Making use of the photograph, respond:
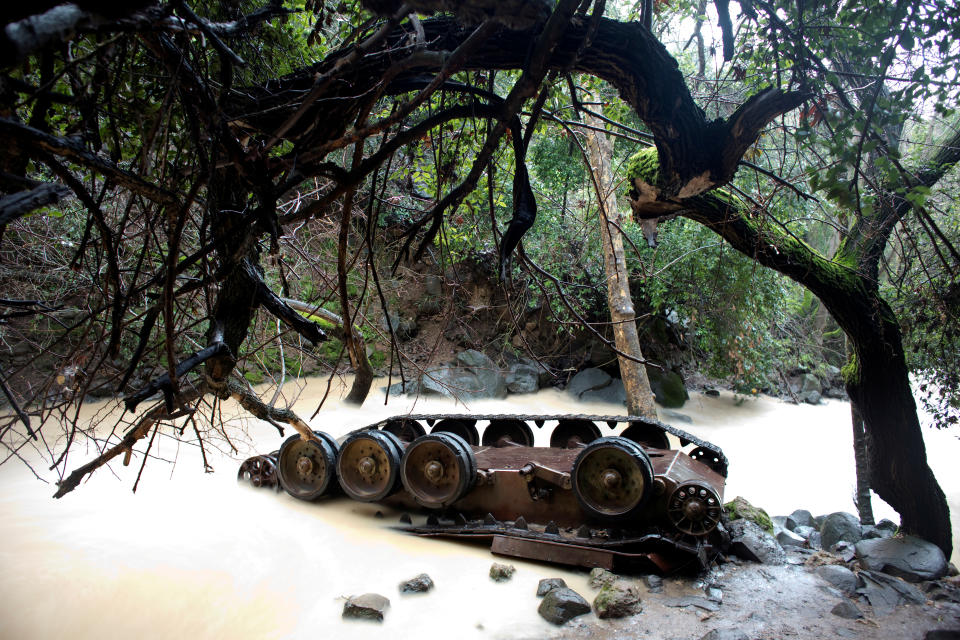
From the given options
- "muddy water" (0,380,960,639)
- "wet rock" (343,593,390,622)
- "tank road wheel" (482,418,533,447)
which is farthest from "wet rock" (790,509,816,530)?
"wet rock" (343,593,390,622)

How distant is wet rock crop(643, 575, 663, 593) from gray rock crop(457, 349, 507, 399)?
A: 642 cm

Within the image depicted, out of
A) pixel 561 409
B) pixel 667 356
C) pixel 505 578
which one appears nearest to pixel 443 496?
pixel 505 578

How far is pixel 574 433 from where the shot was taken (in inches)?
250

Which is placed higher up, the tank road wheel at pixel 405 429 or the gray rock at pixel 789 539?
the tank road wheel at pixel 405 429

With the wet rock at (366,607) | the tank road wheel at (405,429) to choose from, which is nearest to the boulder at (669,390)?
the tank road wheel at (405,429)

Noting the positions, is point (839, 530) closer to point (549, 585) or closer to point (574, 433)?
point (574, 433)

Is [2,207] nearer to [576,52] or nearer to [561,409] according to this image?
[576,52]

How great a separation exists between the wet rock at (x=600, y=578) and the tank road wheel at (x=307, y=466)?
2.82m

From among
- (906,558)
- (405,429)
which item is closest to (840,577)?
(906,558)

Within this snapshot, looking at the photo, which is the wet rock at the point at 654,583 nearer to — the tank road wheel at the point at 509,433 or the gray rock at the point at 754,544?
the gray rock at the point at 754,544

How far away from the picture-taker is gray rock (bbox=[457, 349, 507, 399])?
35.7 feet

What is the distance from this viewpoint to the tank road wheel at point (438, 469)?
5.19 meters

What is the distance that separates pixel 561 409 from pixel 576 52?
29.9 ft

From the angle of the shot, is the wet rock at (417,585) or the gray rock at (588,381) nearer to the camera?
the wet rock at (417,585)
